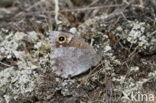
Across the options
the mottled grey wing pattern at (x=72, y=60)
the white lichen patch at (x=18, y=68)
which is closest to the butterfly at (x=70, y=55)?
the mottled grey wing pattern at (x=72, y=60)

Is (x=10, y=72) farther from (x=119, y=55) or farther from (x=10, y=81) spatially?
(x=119, y=55)

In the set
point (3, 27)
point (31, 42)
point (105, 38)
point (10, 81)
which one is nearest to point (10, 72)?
point (10, 81)

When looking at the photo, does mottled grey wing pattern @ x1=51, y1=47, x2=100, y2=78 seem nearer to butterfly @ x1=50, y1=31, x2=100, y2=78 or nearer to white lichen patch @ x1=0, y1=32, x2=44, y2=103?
butterfly @ x1=50, y1=31, x2=100, y2=78

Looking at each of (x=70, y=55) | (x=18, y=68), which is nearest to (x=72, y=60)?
(x=70, y=55)

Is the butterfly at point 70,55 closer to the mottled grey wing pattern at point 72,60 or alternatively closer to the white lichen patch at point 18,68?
the mottled grey wing pattern at point 72,60

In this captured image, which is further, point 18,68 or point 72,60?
point 18,68

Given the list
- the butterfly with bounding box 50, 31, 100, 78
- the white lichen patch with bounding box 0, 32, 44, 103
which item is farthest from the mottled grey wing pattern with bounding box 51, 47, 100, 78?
the white lichen patch with bounding box 0, 32, 44, 103

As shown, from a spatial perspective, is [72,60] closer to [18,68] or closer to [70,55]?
[70,55]
